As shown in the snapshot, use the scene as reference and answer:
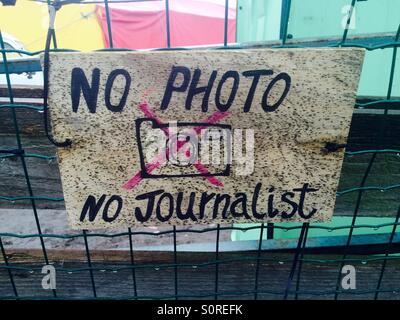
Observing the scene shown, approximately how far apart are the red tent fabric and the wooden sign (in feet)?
23.1

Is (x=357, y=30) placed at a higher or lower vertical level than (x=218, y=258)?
higher

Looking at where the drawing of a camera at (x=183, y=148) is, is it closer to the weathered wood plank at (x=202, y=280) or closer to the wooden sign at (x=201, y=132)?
the wooden sign at (x=201, y=132)

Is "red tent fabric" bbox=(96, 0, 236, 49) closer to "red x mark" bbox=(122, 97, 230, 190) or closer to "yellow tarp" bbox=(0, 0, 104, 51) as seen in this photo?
"yellow tarp" bbox=(0, 0, 104, 51)

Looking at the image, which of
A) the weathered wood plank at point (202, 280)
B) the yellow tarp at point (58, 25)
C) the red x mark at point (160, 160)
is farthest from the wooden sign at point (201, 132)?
the yellow tarp at point (58, 25)

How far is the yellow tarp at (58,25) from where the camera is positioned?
673 centimetres

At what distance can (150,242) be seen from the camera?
2.46 meters

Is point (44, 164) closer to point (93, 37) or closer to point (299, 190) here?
point (299, 190)

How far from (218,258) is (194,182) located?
1.21 ft

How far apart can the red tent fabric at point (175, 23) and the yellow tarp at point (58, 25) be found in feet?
0.82

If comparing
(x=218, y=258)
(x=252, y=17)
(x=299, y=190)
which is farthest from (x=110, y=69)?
(x=252, y=17)

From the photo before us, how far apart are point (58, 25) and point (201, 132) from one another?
7214 mm

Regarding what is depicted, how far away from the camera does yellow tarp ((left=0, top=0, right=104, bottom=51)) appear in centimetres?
673

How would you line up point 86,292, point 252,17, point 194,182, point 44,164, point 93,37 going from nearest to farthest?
point 194,182
point 44,164
point 86,292
point 252,17
point 93,37

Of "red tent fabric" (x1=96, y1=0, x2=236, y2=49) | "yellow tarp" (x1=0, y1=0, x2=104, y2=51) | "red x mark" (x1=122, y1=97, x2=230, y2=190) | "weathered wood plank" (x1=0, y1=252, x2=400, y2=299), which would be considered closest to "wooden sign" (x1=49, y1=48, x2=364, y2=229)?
"red x mark" (x1=122, y1=97, x2=230, y2=190)
